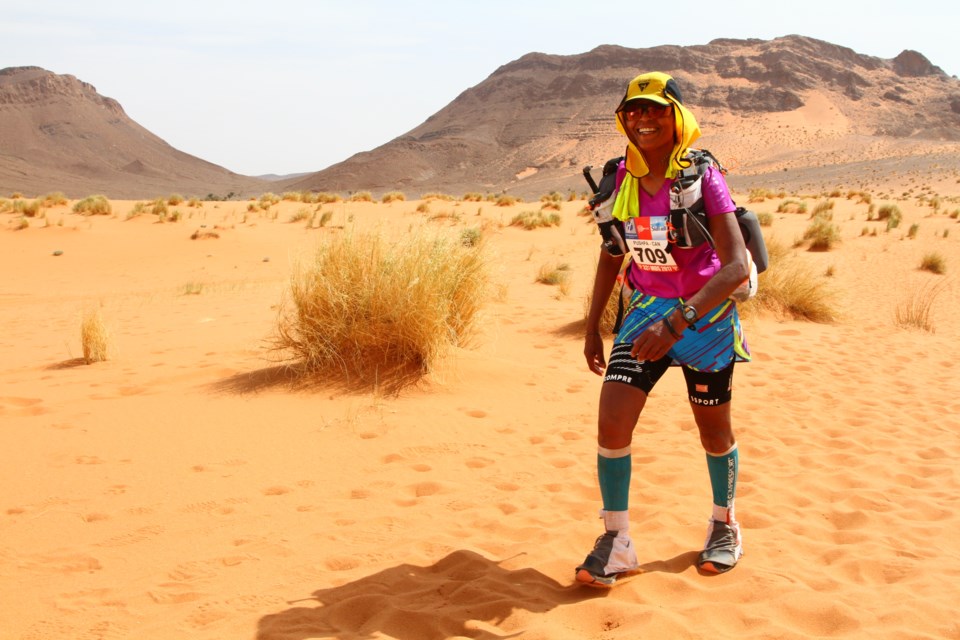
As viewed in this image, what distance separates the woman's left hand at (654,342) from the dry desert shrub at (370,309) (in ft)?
11.5

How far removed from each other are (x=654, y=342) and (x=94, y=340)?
20.1ft

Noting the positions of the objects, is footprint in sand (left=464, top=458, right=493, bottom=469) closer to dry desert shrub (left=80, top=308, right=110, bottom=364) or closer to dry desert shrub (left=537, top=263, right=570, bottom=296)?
dry desert shrub (left=80, top=308, right=110, bottom=364)

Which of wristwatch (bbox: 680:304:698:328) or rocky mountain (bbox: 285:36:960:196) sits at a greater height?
rocky mountain (bbox: 285:36:960:196)

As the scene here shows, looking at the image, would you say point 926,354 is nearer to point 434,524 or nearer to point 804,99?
point 434,524

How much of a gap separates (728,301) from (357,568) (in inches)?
78.3

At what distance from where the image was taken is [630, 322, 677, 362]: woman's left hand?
3049 millimetres

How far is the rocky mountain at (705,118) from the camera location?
66.7 metres

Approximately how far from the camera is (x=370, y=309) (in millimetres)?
6555

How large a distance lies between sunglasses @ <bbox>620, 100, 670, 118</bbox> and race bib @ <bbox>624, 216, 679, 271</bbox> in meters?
0.41

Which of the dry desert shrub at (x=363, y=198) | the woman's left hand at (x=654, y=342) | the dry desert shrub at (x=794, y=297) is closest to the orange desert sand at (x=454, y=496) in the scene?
the woman's left hand at (x=654, y=342)

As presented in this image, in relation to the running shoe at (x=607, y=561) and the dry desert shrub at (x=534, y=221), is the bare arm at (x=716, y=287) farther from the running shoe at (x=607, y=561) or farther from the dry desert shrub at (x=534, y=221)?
the dry desert shrub at (x=534, y=221)

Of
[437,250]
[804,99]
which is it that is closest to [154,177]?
[804,99]

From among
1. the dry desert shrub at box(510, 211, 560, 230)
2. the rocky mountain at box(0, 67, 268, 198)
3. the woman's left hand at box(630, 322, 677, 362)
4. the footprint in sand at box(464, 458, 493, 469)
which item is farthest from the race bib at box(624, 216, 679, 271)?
the rocky mountain at box(0, 67, 268, 198)

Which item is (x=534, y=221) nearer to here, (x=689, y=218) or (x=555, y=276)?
(x=555, y=276)
